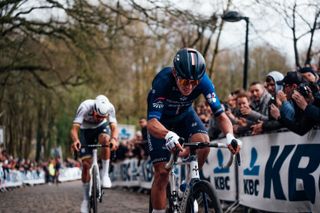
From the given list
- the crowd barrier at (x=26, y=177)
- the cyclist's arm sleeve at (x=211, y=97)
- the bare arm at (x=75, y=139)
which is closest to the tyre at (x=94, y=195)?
the bare arm at (x=75, y=139)

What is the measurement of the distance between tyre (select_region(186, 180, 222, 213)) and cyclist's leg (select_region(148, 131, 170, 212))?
2.70 ft

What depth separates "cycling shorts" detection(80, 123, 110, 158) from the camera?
8.95 m

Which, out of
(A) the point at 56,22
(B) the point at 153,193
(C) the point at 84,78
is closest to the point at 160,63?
(C) the point at 84,78

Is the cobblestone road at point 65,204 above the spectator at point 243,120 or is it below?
below

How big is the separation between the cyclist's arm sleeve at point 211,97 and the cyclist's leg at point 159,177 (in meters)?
0.72

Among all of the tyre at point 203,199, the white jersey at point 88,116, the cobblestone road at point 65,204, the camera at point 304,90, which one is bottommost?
the cobblestone road at point 65,204

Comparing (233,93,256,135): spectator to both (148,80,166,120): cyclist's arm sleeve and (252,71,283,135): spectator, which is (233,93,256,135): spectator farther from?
(148,80,166,120): cyclist's arm sleeve

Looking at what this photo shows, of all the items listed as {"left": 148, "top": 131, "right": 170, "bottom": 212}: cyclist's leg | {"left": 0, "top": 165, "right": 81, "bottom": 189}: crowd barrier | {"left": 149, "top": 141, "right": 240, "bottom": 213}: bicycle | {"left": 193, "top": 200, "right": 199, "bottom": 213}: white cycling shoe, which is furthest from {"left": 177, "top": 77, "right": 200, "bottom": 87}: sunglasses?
{"left": 0, "top": 165, "right": 81, "bottom": 189}: crowd barrier

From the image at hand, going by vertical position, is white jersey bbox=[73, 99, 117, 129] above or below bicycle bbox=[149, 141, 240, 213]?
above

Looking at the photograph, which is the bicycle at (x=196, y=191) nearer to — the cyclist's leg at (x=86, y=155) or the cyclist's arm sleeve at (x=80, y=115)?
the cyclist's arm sleeve at (x=80, y=115)

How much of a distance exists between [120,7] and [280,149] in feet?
40.1

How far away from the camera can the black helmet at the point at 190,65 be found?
5227 millimetres

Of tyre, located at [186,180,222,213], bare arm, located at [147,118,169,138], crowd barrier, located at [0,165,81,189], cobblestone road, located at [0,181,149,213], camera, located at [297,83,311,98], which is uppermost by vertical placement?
camera, located at [297,83,311,98]

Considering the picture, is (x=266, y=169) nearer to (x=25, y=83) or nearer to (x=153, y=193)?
(x=153, y=193)
